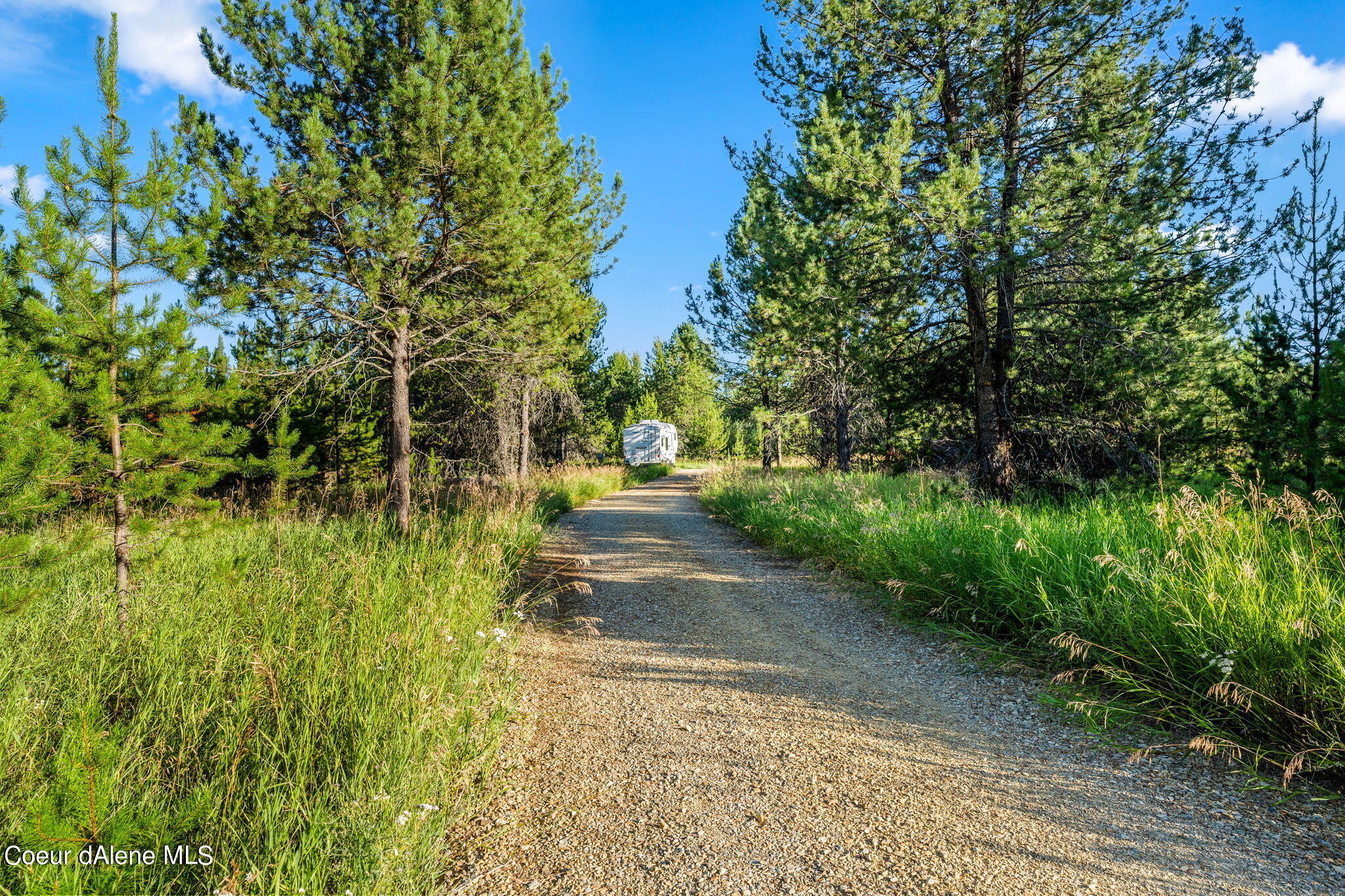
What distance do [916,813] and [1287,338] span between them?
6.91 m

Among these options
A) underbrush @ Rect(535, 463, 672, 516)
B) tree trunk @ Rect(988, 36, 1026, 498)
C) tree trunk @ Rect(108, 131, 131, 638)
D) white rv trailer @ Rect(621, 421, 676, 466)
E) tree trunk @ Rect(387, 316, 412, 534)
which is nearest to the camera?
tree trunk @ Rect(108, 131, 131, 638)

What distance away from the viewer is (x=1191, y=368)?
6582 mm

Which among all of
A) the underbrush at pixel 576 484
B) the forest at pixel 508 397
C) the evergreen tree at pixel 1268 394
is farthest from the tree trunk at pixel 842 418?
the evergreen tree at pixel 1268 394

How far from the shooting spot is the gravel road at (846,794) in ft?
6.66

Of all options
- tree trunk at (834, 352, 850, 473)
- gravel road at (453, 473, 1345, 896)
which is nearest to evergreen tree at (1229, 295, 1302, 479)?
gravel road at (453, 473, 1345, 896)

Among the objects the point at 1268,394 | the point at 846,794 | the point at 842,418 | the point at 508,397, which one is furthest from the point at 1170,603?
the point at 508,397

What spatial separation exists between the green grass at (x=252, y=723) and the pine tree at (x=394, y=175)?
3.82 meters

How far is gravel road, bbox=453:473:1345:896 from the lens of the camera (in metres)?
2.03

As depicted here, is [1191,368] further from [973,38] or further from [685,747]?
[685,747]

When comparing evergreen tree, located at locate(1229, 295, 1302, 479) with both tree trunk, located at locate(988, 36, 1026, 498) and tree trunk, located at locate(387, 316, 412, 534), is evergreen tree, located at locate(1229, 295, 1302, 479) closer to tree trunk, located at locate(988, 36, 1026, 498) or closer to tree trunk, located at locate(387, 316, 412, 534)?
tree trunk, located at locate(988, 36, 1026, 498)

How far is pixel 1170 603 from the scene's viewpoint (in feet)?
10.9

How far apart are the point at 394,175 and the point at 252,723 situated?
6226 millimetres

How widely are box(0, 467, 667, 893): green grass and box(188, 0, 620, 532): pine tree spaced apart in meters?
3.82

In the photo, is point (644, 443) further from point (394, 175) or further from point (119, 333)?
point (119, 333)
